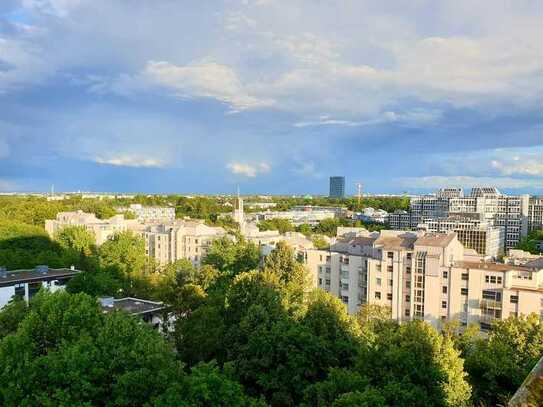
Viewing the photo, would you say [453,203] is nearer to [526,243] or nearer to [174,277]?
[526,243]

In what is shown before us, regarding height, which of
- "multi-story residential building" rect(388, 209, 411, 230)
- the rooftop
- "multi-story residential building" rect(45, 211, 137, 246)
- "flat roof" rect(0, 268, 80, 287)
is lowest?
"multi-story residential building" rect(388, 209, 411, 230)

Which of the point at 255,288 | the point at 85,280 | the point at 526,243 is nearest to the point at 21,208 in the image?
the point at 85,280

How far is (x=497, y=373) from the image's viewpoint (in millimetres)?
18703

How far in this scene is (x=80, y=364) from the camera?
44.7ft

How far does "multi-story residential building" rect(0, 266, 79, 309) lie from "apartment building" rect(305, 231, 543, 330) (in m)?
19.9

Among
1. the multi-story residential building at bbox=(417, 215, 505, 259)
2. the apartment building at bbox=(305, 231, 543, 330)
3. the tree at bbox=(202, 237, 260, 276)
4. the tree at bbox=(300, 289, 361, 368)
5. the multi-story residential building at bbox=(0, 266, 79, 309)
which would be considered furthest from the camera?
the multi-story residential building at bbox=(417, 215, 505, 259)

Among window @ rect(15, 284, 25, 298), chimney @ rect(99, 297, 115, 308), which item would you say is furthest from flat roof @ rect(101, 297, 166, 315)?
window @ rect(15, 284, 25, 298)

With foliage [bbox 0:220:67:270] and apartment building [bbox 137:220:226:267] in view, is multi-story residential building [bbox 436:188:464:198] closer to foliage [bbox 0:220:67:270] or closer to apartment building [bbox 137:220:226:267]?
apartment building [bbox 137:220:226:267]

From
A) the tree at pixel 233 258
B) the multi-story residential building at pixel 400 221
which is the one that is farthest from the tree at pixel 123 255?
the multi-story residential building at pixel 400 221

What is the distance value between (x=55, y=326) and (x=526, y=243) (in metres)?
71.6

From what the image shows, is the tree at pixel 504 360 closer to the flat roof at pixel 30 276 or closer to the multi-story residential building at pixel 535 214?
the flat roof at pixel 30 276

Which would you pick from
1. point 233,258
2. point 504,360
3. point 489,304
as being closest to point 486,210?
point 233,258

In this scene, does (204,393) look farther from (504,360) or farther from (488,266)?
(488,266)

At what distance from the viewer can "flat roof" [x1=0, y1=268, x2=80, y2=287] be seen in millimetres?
33109
